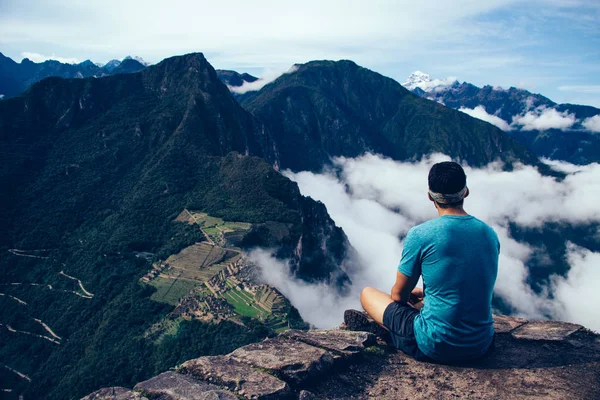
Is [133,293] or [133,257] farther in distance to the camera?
[133,257]

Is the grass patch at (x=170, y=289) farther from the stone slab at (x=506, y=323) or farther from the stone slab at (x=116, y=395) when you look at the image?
the stone slab at (x=116, y=395)

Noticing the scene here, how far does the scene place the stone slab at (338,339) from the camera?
692 centimetres

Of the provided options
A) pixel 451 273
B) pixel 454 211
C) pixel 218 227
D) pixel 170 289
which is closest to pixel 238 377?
pixel 451 273

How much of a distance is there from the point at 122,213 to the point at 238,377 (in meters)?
97.0

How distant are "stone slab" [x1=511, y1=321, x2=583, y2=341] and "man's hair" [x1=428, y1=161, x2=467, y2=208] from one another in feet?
12.5

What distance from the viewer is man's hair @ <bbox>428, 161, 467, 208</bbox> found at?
6051 millimetres

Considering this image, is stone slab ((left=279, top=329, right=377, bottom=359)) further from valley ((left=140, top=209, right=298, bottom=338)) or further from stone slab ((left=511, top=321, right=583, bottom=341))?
valley ((left=140, top=209, right=298, bottom=338))

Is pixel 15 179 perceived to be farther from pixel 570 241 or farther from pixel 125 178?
pixel 570 241

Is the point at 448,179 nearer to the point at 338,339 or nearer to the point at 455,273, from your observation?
the point at 455,273

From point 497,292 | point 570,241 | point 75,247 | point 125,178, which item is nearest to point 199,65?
point 125,178

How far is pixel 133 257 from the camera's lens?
7819cm

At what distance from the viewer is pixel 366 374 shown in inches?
258

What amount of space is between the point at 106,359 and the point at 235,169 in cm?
6032

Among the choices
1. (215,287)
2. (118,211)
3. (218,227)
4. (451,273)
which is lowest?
(215,287)
